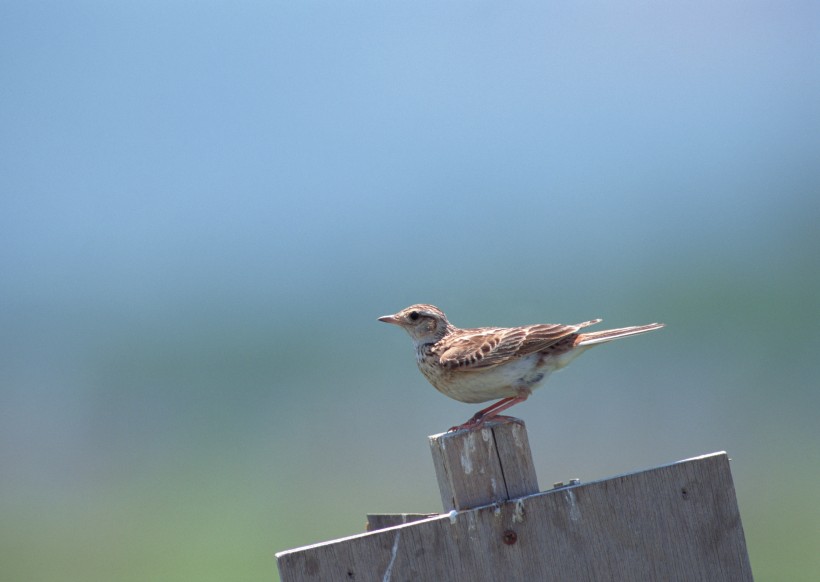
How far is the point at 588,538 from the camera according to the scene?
3.74 m

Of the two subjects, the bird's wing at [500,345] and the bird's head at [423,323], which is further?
the bird's head at [423,323]

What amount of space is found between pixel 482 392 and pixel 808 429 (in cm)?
2170

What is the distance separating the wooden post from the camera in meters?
3.67

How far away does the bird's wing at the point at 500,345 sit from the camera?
5.43 m

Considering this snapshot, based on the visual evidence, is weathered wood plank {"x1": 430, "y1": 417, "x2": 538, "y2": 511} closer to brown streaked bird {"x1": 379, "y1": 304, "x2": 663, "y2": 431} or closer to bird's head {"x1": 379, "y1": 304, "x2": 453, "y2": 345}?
brown streaked bird {"x1": 379, "y1": 304, "x2": 663, "y2": 431}

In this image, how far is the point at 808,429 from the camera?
25000mm

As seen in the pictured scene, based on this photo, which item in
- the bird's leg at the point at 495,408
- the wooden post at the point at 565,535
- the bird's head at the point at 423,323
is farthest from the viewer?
the bird's head at the point at 423,323

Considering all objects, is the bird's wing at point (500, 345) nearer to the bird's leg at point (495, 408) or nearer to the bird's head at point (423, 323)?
the bird's leg at point (495, 408)

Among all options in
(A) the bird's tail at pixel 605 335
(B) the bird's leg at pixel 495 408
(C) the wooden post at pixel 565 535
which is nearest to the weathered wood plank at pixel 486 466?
(C) the wooden post at pixel 565 535

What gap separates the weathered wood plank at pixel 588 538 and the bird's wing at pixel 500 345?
5.51 ft

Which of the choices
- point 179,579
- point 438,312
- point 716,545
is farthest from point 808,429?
point 716,545

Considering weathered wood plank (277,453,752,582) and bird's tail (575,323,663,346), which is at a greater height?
bird's tail (575,323,663,346)

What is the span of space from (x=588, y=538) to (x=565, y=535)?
0.08 metres

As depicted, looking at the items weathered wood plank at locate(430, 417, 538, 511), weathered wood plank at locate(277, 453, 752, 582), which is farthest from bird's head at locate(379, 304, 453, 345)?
weathered wood plank at locate(277, 453, 752, 582)
